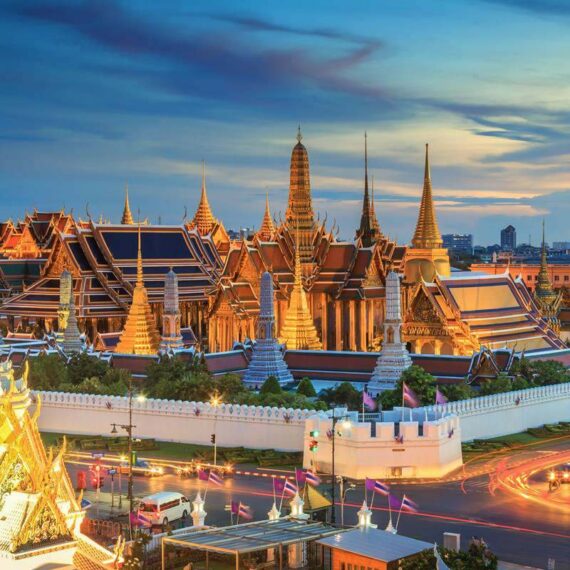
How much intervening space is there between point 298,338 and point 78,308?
17.7 m

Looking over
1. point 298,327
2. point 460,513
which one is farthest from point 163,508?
point 298,327

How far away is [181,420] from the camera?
40.2 meters

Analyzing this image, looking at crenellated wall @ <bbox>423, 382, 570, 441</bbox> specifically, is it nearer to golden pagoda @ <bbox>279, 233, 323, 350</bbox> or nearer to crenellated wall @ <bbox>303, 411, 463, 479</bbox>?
crenellated wall @ <bbox>303, 411, 463, 479</bbox>

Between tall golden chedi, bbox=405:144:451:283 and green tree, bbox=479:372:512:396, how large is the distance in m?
22.0

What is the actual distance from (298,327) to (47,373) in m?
13.6

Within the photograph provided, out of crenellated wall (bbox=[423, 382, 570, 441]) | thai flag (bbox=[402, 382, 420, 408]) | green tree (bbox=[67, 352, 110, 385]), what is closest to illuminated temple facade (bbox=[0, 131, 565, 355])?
green tree (bbox=[67, 352, 110, 385])

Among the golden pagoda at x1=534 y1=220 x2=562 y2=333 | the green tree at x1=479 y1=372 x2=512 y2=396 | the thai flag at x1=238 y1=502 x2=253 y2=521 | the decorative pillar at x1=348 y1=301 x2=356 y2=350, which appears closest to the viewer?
the thai flag at x1=238 y1=502 x2=253 y2=521

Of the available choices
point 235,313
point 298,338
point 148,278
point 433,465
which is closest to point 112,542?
point 433,465

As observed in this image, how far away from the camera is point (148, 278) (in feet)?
240

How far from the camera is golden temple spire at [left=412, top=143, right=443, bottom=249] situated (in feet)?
219

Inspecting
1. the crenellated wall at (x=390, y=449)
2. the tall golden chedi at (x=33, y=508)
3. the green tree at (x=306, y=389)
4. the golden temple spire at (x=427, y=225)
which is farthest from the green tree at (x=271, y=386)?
the tall golden chedi at (x=33, y=508)

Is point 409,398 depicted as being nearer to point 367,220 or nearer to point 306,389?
point 306,389

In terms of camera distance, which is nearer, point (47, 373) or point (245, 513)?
point (245, 513)

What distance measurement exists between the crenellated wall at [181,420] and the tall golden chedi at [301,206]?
78.8 feet
